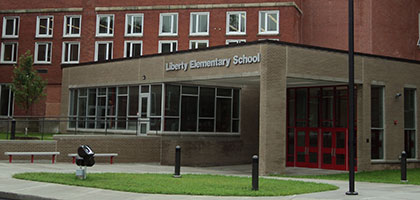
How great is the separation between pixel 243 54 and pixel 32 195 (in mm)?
11887

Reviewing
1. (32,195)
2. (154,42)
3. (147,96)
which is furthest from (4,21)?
(32,195)

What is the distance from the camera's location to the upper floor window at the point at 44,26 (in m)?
41.8

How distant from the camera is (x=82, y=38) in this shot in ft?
135

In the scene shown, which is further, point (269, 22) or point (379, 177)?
point (269, 22)

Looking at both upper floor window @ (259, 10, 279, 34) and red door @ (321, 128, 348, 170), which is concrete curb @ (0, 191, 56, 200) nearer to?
red door @ (321, 128, 348, 170)

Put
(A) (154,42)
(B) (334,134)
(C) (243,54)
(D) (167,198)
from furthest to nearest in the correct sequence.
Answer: (A) (154,42), (B) (334,134), (C) (243,54), (D) (167,198)

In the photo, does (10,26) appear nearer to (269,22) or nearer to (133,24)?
(133,24)

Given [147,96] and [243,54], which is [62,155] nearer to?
[147,96]

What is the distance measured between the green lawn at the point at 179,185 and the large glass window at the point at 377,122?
402 inches

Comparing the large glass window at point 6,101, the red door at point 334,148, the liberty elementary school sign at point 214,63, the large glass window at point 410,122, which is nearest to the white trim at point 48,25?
the large glass window at point 6,101

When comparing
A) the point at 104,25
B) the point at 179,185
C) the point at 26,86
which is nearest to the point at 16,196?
A: the point at 179,185

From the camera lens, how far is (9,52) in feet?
139

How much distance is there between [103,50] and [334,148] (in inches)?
902

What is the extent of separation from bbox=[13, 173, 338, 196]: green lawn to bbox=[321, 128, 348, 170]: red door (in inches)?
344
